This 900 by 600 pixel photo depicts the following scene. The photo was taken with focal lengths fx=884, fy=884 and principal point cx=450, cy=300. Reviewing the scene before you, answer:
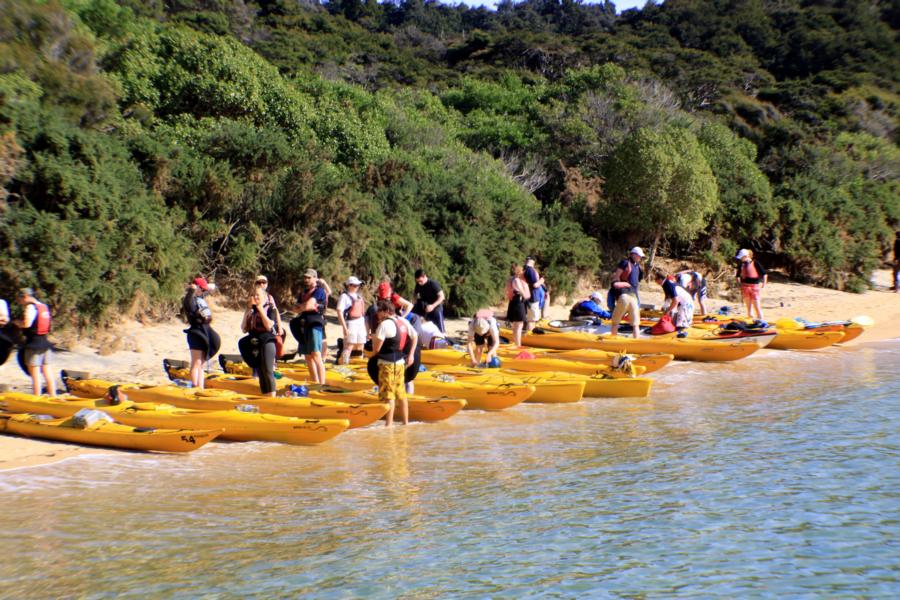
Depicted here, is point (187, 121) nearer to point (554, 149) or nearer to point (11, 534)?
point (554, 149)

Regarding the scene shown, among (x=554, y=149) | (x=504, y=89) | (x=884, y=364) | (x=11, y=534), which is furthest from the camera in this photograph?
(x=504, y=89)

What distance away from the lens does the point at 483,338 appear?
13055 mm

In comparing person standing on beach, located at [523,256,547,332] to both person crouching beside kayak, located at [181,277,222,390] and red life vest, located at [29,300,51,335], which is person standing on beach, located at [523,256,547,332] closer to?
person crouching beside kayak, located at [181,277,222,390]

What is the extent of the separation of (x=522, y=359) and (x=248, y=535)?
7236 millimetres

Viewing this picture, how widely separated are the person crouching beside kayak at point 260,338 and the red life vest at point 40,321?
2.21 meters

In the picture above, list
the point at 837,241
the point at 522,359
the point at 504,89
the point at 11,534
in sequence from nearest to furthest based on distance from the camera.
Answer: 1. the point at 11,534
2. the point at 522,359
3. the point at 837,241
4. the point at 504,89

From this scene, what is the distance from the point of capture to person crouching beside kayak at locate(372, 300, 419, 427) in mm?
9766

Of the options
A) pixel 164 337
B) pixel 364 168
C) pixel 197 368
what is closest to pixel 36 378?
pixel 197 368

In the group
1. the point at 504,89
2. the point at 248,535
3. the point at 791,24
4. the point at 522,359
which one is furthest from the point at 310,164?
the point at 791,24

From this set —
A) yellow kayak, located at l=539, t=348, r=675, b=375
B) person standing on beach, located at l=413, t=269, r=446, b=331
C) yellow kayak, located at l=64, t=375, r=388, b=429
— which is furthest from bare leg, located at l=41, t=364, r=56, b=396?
yellow kayak, located at l=539, t=348, r=675, b=375

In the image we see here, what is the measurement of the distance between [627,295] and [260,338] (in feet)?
23.0

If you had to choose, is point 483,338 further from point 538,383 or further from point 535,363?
point 538,383

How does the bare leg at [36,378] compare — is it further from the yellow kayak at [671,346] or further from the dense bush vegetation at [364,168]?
the yellow kayak at [671,346]

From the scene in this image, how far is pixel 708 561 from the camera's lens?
618 centimetres
